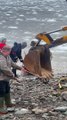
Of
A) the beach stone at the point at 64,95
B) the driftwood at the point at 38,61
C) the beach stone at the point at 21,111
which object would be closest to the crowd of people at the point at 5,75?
the beach stone at the point at 21,111

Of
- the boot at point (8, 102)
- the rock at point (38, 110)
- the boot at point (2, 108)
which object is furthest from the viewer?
the boot at point (8, 102)

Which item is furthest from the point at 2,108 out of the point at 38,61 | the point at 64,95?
the point at 38,61

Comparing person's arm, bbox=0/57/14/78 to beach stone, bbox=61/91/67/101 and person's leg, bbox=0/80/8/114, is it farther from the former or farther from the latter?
beach stone, bbox=61/91/67/101

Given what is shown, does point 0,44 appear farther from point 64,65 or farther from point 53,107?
point 64,65

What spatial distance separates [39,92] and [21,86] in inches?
45.8

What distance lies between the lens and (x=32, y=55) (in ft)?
38.7

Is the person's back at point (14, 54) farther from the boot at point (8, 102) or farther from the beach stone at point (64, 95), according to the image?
the boot at point (8, 102)

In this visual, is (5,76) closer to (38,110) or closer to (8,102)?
(8,102)

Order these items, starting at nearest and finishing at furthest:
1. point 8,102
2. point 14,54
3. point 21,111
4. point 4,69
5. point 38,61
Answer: point 4,69 < point 21,111 < point 8,102 < point 38,61 < point 14,54

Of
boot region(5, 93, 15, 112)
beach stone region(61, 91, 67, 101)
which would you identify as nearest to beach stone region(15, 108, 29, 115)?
boot region(5, 93, 15, 112)

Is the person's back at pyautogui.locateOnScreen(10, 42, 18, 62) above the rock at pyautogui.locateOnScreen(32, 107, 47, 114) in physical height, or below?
below

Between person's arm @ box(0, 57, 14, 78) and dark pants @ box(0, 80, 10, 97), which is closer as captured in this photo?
person's arm @ box(0, 57, 14, 78)

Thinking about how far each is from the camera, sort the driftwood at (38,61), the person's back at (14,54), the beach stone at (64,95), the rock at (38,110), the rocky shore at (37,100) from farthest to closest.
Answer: the person's back at (14,54)
the driftwood at (38,61)
the beach stone at (64,95)
the rock at (38,110)
the rocky shore at (37,100)

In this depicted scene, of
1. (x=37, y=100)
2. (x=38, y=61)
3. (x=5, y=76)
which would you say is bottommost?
(x=37, y=100)
